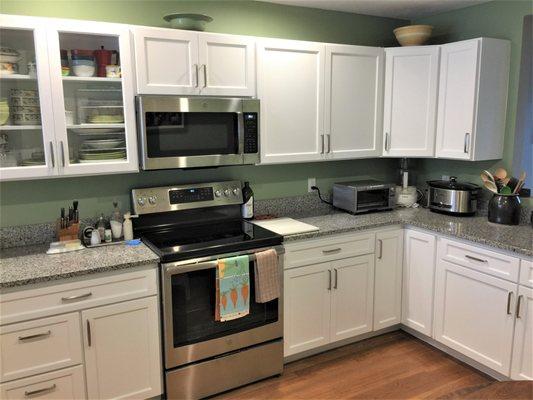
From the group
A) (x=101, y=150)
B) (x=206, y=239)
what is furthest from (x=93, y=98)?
(x=206, y=239)

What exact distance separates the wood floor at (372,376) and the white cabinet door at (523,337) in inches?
10.1

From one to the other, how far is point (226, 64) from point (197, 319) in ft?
4.97

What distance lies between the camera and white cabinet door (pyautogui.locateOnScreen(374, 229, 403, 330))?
3.09 meters

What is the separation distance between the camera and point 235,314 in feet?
8.27

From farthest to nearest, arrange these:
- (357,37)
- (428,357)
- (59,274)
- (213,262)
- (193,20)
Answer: (357,37) < (428,357) < (193,20) < (213,262) < (59,274)

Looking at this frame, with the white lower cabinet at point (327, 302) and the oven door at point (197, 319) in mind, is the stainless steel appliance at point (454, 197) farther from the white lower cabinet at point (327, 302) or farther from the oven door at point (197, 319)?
the oven door at point (197, 319)

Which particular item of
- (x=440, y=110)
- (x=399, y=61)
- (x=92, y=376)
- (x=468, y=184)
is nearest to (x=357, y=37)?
(x=399, y=61)

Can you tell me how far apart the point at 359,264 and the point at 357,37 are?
70.4 inches

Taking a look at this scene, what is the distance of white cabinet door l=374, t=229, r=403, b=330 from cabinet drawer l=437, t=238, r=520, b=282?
325 millimetres

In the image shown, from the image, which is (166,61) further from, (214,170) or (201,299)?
(201,299)

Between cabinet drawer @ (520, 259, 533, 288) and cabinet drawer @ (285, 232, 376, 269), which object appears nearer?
cabinet drawer @ (520, 259, 533, 288)

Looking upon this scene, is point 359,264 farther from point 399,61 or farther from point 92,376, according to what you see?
point 92,376

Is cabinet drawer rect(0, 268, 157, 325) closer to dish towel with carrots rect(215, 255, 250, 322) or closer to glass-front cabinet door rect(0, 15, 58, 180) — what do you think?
dish towel with carrots rect(215, 255, 250, 322)

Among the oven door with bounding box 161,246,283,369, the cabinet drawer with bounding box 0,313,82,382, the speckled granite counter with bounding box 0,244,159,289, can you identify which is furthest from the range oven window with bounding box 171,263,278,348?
the cabinet drawer with bounding box 0,313,82,382
